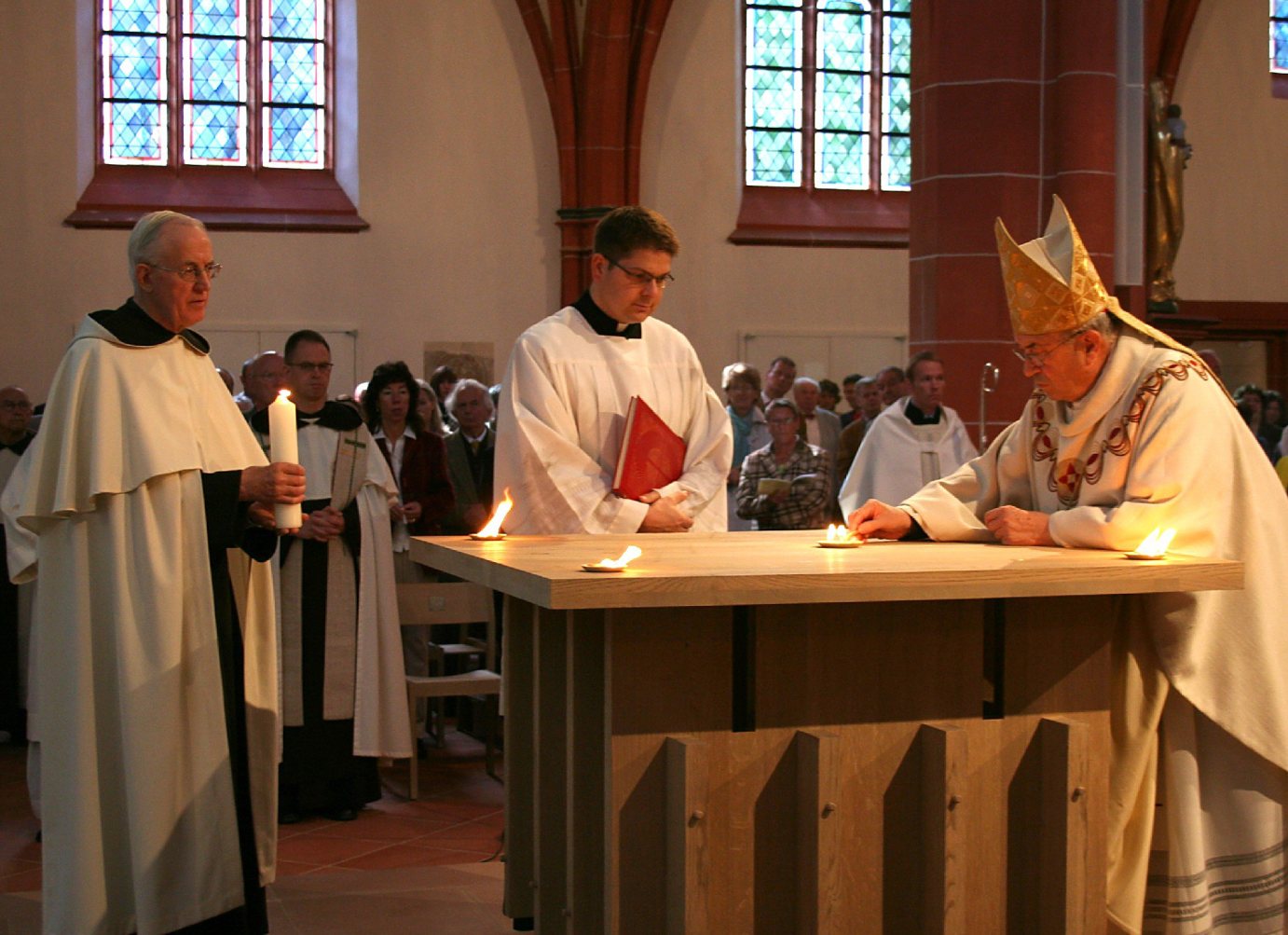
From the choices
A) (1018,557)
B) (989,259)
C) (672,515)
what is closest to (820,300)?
(989,259)

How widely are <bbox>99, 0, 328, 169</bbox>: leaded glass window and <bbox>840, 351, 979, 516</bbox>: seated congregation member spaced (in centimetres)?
757

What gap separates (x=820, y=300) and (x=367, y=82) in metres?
4.54

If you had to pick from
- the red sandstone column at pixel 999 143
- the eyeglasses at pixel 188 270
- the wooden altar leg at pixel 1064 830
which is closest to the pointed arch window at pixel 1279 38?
the red sandstone column at pixel 999 143

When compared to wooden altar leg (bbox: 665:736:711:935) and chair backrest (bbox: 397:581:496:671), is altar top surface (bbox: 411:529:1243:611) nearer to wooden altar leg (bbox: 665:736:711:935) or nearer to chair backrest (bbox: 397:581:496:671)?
wooden altar leg (bbox: 665:736:711:935)

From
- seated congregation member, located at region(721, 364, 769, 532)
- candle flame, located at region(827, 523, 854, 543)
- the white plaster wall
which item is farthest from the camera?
the white plaster wall

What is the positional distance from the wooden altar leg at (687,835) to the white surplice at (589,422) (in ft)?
4.07

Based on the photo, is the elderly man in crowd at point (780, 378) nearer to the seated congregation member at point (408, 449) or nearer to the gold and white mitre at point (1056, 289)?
the seated congregation member at point (408, 449)

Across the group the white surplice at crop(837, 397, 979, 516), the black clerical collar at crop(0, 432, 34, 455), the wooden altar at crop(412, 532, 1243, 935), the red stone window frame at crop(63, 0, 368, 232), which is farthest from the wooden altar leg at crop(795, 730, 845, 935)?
the red stone window frame at crop(63, 0, 368, 232)

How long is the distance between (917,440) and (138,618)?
4.71 m

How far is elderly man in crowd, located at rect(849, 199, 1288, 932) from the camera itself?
128 inches

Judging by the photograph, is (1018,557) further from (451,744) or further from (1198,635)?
(451,744)

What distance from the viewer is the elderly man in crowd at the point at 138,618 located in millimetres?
3785

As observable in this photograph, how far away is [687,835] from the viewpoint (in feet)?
9.33

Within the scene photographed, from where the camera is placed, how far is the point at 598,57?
1370 cm
